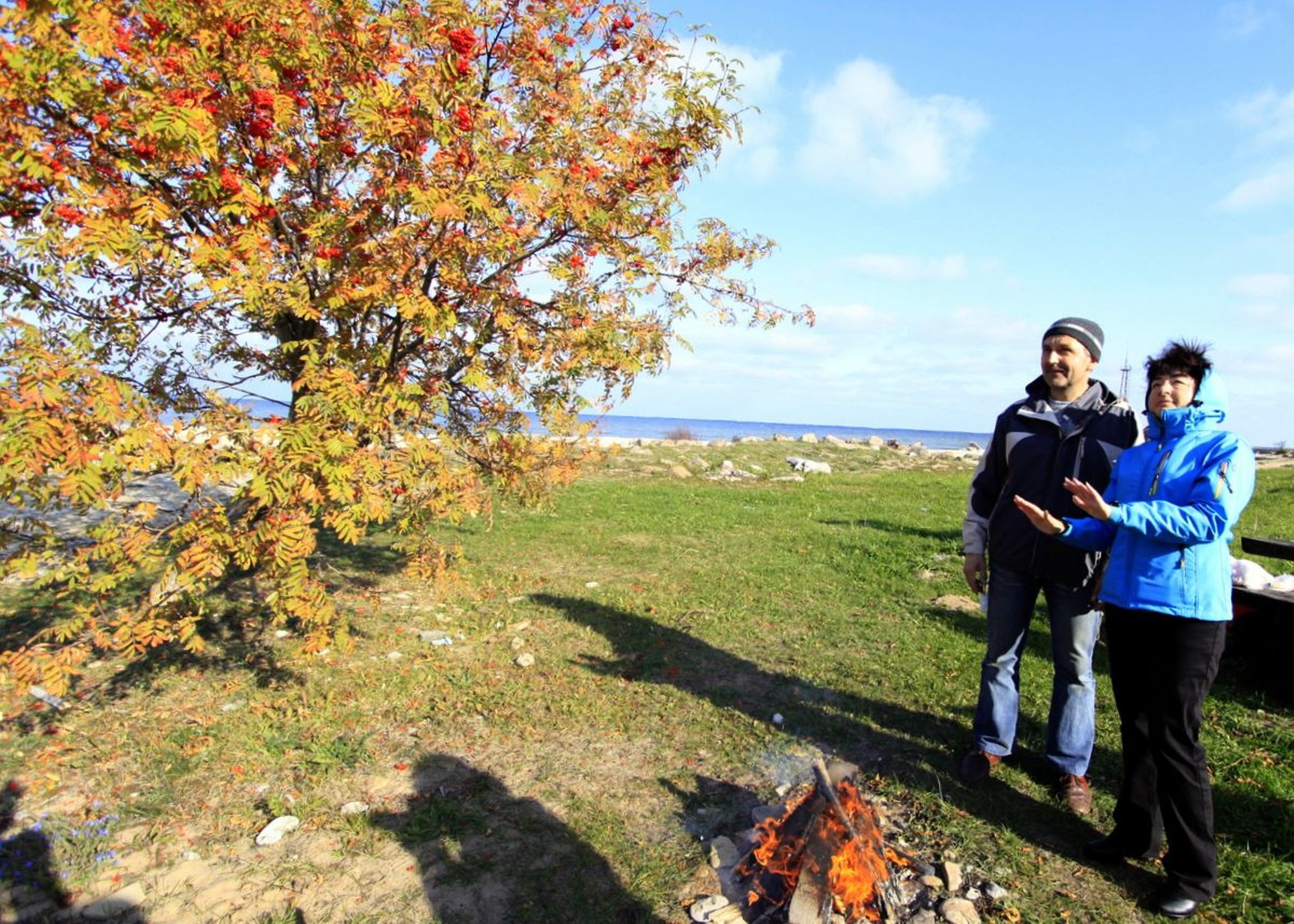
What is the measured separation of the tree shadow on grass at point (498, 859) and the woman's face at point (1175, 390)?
10.7 feet

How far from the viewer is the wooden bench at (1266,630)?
5.00 meters

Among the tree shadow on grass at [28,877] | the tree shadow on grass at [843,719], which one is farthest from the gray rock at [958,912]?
the tree shadow on grass at [28,877]

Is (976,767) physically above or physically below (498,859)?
above

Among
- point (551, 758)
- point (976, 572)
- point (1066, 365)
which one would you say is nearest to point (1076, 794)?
point (976, 572)

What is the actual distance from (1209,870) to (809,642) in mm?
3536

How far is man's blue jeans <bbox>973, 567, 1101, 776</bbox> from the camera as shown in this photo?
151 inches

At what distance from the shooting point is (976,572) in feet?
14.2

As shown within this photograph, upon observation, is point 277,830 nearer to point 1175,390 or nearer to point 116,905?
point 116,905

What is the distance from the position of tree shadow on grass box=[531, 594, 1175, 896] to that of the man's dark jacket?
1.27m

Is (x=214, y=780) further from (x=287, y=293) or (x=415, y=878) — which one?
(x=287, y=293)

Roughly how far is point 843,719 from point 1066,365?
2.75 meters

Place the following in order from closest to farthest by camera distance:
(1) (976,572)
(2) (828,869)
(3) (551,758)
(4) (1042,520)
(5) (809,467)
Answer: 1. (2) (828,869)
2. (4) (1042,520)
3. (1) (976,572)
4. (3) (551,758)
5. (5) (809,467)

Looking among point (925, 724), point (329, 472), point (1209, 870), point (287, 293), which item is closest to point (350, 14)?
point (287, 293)

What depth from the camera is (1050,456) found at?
3.91 meters
